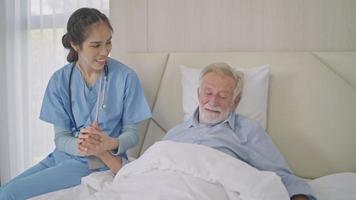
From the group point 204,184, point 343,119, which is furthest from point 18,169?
point 343,119

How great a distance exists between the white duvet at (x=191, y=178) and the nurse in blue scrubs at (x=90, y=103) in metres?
0.34

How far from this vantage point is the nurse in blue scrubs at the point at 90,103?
1503 mm

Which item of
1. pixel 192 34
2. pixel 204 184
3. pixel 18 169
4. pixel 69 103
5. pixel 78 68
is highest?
pixel 192 34

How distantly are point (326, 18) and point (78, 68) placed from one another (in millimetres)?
1206

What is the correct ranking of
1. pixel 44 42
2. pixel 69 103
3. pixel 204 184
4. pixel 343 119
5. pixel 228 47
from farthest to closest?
pixel 44 42, pixel 228 47, pixel 69 103, pixel 343 119, pixel 204 184

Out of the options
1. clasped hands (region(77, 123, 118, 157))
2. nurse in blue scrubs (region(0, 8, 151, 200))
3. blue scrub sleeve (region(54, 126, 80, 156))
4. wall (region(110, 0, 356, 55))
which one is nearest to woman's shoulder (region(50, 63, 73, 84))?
nurse in blue scrubs (region(0, 8, 151, 200))

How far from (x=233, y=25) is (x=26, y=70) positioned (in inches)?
61.0

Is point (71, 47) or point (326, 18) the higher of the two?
point (326, 18)

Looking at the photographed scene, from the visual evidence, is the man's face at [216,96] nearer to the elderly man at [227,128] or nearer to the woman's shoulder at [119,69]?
the elderly man at [227,128]

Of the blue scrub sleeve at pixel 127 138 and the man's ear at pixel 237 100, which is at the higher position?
the man's ear at pixel 237 100

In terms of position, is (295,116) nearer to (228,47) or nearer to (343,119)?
(343,119)

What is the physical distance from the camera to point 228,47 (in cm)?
184

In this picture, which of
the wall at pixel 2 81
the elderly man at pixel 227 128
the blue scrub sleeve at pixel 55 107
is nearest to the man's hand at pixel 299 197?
the elderly man at pixel 227 128

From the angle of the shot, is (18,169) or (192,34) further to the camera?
(18,169)
